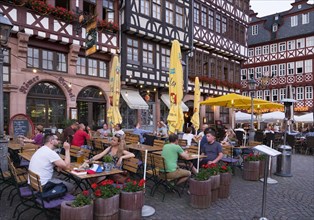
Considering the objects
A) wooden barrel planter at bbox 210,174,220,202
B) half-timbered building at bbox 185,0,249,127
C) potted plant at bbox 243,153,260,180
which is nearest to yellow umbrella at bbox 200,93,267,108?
potted plant at bbox 243,153,260,180

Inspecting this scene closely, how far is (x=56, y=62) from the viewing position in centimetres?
1430

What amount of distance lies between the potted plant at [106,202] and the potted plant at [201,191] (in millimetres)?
1700

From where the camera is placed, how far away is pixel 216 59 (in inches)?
949

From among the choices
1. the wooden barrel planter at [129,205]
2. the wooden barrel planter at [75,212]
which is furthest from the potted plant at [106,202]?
the wooden barrel planter at [75,212]

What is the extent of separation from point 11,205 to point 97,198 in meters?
2.32

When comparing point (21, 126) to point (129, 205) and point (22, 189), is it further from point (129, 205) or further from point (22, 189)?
point (129, 205)

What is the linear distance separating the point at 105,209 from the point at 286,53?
3558cm

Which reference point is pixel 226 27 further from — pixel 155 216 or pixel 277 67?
pixel 155 216

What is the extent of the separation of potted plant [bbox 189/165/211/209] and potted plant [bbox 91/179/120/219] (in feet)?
5.58

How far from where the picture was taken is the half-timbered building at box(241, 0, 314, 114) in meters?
32.4

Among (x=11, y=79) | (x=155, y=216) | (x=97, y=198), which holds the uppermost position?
(x=11, y=79)

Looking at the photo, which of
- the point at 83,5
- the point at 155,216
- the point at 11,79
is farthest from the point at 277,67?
the point at 155,216

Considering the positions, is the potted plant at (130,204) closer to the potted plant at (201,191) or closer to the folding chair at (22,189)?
the potted plant at (201,191)

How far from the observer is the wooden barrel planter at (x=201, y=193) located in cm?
525
